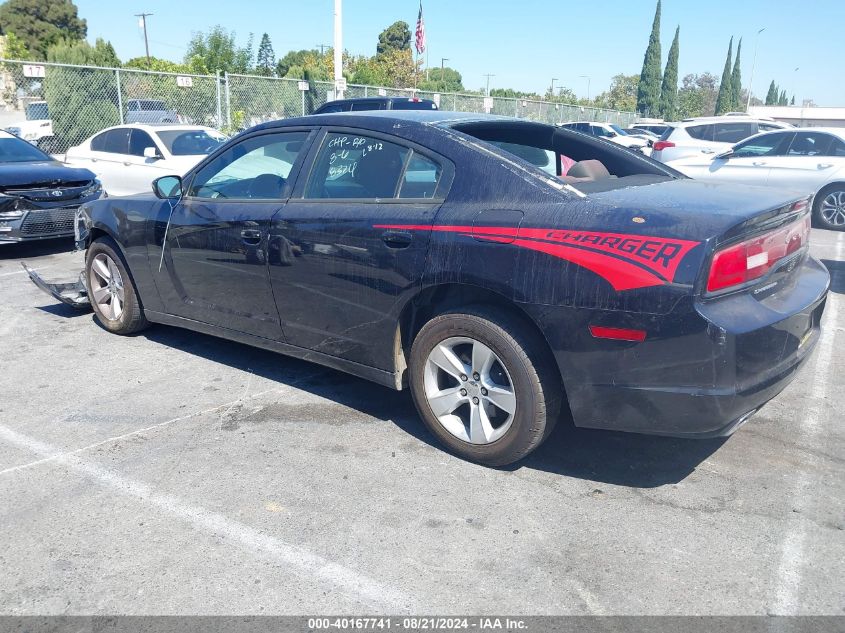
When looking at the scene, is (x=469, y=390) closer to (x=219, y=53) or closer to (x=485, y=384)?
(x=485, y=384)

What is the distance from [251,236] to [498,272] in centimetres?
169

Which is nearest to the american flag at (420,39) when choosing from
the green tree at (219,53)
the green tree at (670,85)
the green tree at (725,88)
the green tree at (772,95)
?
the green tree at (219,53)

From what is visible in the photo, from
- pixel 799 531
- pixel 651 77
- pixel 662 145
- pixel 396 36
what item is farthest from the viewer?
pixel 396 36

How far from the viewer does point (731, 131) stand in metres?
15.3

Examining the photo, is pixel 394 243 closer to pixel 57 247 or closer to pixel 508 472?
pixel 508 472

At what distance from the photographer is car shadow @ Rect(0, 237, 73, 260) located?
30.8 feet

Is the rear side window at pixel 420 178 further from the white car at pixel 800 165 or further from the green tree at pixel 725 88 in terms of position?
the green tree at pixel 725 88

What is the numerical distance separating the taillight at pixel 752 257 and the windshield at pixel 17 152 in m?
9.60

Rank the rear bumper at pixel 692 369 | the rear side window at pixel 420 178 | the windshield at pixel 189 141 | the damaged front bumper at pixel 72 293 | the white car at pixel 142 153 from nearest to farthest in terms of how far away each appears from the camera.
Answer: the rear bumper at pixel 692 369 < the rear side window at pixel 420 178 < the damaged front bumper at pixel 72 293 < the white car at pixel 142 153 < the windshield at pixel 189 141

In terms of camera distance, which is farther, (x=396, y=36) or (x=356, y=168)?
(x=396, y=36)

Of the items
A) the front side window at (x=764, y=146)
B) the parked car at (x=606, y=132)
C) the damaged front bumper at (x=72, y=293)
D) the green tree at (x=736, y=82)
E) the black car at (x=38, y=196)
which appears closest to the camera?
the damaged front bumper at (x=72, y=293)

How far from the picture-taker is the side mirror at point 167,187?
502 cm

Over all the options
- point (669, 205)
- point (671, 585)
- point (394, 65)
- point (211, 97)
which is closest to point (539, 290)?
point (669, 205)

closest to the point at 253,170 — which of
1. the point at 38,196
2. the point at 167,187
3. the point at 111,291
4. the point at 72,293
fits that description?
the point at 167,187
